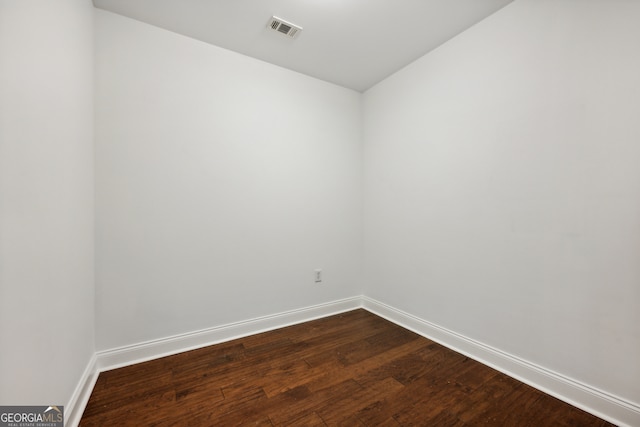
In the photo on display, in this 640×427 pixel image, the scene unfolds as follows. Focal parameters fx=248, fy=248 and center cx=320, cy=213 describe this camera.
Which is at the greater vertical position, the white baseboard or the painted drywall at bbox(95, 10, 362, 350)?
the painted drywall at bbox(95, 10, 362, 350)

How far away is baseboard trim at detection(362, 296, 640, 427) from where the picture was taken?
128 centimetres

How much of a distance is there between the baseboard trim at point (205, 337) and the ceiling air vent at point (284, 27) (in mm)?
2447

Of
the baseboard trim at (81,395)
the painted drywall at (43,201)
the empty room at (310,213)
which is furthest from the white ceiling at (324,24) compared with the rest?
the baseboard trim at (81,395)

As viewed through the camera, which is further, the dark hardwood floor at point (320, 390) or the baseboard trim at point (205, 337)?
the baseboard trim at point (205, 337)

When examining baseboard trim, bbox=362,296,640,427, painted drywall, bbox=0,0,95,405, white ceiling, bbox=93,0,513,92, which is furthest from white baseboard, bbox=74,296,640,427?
white ceiling, bbox=93,0,513,92

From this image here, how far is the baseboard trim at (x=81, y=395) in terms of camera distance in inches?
48.1

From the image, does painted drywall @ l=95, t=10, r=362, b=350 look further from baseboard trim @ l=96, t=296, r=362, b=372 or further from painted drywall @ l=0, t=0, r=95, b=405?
painted drywall @ l=0, t=0, r=95, b=405

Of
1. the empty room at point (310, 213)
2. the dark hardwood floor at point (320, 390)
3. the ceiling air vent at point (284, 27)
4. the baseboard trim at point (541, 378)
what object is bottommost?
the dark hardwood floor at point (320, 390)

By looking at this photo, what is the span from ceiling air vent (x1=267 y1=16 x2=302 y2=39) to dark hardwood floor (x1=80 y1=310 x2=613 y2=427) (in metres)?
2.53

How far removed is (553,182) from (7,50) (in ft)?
8.52

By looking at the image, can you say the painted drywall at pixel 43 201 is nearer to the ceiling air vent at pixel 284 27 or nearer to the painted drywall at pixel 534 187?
the ceiling air vent at pixel 284 27

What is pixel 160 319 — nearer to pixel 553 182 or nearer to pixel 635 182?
pixel 553 182

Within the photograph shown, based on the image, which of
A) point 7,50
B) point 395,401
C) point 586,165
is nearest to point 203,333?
point 395,401

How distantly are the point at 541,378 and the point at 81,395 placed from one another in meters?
2.70
